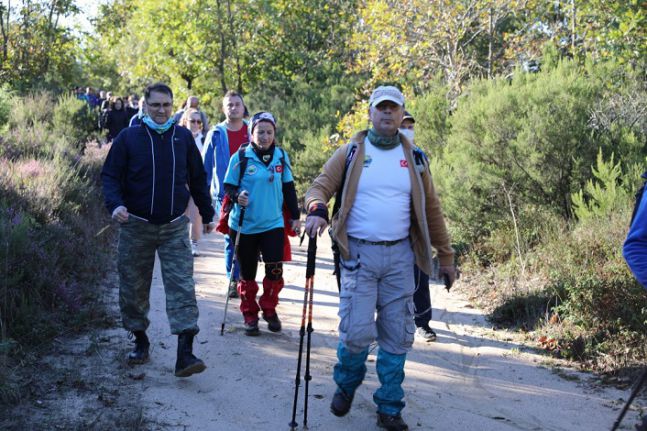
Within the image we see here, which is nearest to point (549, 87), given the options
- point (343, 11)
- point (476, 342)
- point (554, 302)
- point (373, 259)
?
point (554, 302)

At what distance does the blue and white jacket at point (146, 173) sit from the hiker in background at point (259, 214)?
1.23m

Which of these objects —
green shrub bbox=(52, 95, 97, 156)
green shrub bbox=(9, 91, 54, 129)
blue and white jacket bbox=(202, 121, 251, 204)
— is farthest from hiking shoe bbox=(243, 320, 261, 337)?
green shrub bbox=(52, 95, 97, 156)

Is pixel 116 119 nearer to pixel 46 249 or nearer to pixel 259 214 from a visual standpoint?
pixel 46 249

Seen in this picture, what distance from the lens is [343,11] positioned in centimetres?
2144

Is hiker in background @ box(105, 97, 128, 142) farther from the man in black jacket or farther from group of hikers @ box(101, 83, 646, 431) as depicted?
the man in black jacket

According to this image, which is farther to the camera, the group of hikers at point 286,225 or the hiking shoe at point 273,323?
the hiking shoe at point 273,323

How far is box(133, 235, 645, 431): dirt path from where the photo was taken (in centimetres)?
522

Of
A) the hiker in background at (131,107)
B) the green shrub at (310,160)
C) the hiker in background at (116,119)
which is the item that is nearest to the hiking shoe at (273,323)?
the green shrub at (310,160)

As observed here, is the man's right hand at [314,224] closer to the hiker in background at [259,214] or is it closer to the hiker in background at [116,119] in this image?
the hiker in background at [259,214]

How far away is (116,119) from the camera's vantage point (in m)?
18.0

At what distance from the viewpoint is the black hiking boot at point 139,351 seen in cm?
614

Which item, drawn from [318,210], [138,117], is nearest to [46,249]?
[138,117]

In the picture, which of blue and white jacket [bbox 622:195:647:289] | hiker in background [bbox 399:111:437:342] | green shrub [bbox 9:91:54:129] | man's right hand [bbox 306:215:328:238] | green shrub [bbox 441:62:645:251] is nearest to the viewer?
blue and white jacket [bbox 622:195:647:289]

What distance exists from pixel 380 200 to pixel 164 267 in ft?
6.52
